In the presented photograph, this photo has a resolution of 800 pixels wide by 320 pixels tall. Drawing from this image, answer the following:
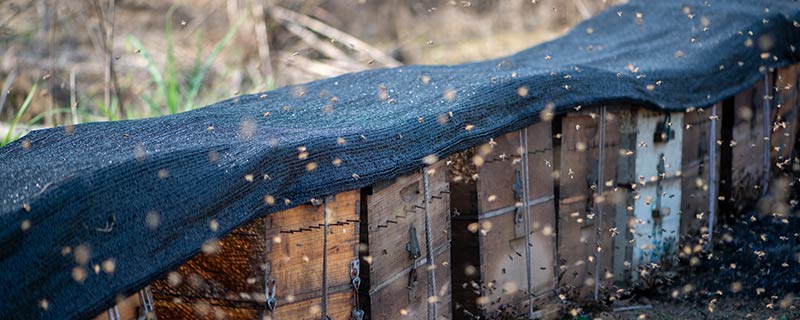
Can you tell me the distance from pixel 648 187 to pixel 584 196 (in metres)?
0.46

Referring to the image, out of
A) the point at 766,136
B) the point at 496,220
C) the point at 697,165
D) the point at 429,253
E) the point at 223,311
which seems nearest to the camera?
the point at 223,311

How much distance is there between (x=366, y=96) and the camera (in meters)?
4.09

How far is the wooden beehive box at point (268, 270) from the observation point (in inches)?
117

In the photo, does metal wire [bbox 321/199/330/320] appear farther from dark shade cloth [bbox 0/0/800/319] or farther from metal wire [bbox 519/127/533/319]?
metal wire [bbox 519/127/533/319]

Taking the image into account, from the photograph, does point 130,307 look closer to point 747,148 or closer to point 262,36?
point 747,148

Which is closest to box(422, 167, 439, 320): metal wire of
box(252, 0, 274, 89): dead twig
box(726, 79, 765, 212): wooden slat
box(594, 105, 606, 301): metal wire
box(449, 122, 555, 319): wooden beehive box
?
box(449, 122, 555, 319): wooden beehive box

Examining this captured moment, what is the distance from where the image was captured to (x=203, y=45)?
9.95 metres

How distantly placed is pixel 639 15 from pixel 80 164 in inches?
179

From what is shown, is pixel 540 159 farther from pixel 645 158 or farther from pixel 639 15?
pixel 639 15

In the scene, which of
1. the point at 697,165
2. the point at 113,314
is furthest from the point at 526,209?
the point at 113,314

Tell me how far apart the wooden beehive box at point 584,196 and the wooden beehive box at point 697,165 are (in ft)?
2.13

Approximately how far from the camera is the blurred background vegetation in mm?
6062

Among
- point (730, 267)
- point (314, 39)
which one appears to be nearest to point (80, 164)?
point (730, 267)

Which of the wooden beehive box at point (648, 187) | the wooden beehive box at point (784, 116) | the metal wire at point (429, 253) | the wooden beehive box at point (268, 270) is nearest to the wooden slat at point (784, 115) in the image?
the wooden beehive box at point (784, 116)
